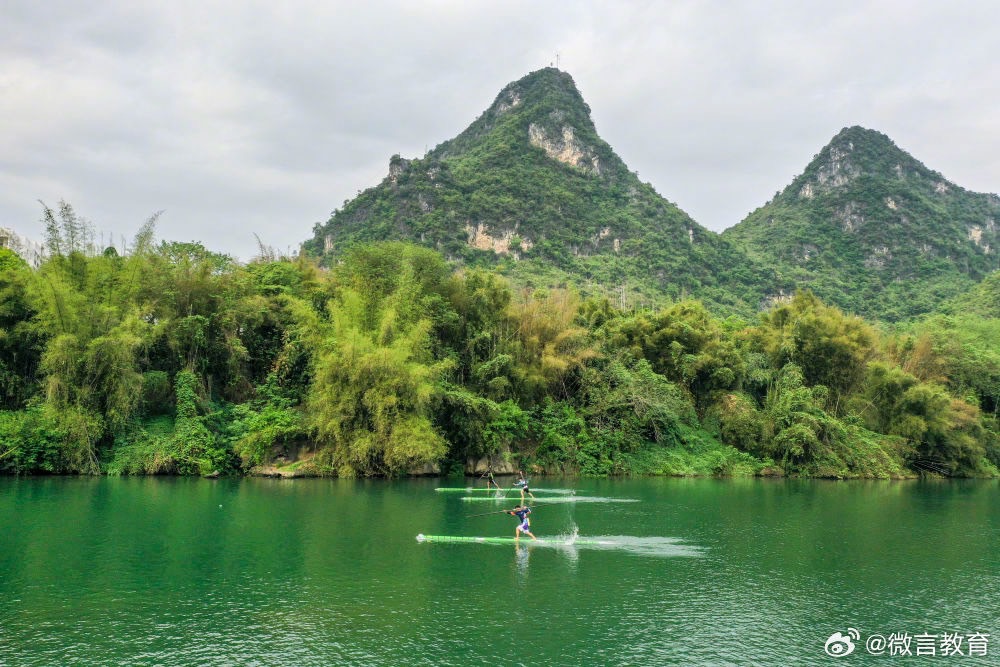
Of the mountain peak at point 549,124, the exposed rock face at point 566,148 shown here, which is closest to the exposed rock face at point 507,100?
the mountain peak at point 549,124

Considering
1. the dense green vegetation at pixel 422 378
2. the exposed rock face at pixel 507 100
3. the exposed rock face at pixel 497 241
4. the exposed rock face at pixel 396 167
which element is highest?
the exposed rock face at pixel 507 100

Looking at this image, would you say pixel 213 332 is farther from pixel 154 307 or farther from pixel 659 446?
pixel 659 446

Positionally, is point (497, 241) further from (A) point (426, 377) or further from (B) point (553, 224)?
(A) point (426, 377)

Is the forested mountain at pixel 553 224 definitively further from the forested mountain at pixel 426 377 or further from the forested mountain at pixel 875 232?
the forested mountain at pixel 426 377

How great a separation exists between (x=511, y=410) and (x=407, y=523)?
48.1ft

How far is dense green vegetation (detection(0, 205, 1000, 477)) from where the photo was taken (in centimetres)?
2931

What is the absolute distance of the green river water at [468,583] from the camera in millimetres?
9844

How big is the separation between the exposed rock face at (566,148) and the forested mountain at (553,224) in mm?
211

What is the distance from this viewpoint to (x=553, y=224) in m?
104

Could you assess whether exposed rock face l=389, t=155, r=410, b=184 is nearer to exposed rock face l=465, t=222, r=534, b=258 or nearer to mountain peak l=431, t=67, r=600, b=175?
exposed rock face l=465, t=222, r=534, b=258

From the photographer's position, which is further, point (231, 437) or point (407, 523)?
point (231, 437)

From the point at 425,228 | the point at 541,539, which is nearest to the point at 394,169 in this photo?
the point at 425,228

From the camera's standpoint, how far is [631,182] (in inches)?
4889

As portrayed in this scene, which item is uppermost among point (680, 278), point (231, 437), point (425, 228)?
point (425, 228)
